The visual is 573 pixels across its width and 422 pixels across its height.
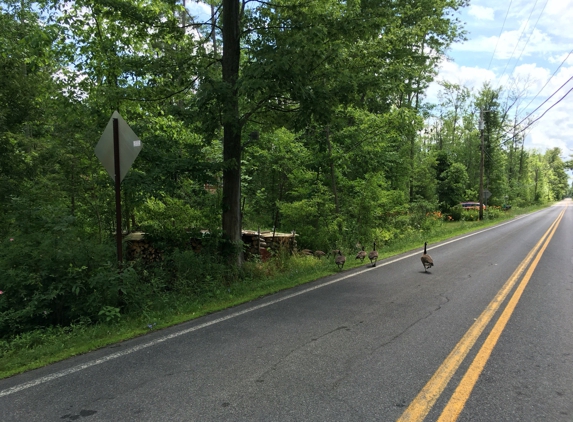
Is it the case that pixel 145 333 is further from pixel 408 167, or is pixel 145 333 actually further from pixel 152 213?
pixel 408 167

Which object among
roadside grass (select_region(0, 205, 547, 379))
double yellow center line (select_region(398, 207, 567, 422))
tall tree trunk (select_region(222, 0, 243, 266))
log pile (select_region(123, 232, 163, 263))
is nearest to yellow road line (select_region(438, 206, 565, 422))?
double yellow center line (select_region(398, 207, 567, 422))

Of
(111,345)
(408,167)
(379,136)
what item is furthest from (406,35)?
(408,167)

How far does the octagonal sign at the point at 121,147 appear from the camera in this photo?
5.76m

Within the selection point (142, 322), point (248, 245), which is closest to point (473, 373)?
point (142, 322)

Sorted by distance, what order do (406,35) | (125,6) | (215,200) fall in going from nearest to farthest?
1. (125,6)
2. (215,200)
3. (406,35)

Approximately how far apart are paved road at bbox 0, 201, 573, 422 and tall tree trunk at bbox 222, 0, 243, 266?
3.00 metres

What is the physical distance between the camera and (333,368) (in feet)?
12.6

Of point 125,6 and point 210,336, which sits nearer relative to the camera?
point 210,336

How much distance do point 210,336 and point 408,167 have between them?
20.0m

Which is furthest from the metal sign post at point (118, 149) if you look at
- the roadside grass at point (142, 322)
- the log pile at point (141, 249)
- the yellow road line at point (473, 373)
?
the yellow road line at point (473, 373)

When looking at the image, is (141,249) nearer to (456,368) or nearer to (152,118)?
(152,118)

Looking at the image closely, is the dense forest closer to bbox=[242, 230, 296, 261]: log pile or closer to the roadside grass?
the roadside grass

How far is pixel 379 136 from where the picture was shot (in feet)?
48.4

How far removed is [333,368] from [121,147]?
15.1 feet
